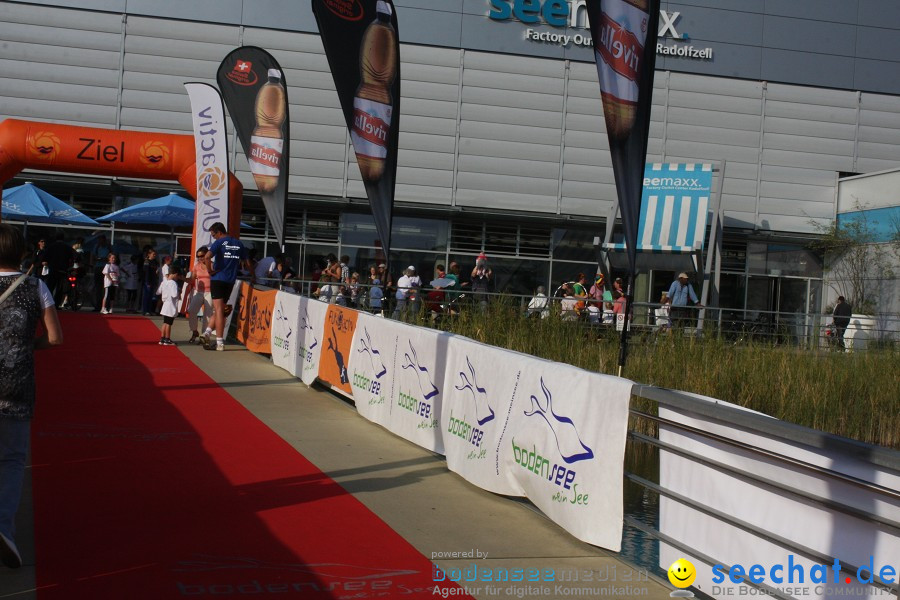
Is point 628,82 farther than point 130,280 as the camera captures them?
No

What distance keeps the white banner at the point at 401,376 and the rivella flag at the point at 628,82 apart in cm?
187

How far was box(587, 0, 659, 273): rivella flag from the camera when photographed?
332 inches

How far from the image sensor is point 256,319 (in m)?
16.4

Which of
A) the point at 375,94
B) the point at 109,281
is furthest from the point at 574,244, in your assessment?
the point at 375,94

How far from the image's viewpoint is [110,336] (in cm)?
1762

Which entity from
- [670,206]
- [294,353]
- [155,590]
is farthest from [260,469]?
[670,206]

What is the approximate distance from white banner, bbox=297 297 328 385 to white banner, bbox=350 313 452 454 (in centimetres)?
151

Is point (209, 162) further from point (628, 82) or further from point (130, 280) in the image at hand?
point (628, 82)

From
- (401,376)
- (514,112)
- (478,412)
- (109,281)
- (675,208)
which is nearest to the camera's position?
(478,412)

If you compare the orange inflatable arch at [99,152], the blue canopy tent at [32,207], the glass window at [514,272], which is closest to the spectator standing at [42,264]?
the blue canopy tent at [32,207]

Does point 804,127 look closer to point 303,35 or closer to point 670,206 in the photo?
point 670,206

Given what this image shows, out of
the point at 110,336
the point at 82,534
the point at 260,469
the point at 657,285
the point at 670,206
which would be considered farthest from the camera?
the point at 657,285

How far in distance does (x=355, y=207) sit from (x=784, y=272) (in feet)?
48.3

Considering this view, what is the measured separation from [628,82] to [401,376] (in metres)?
3.29
